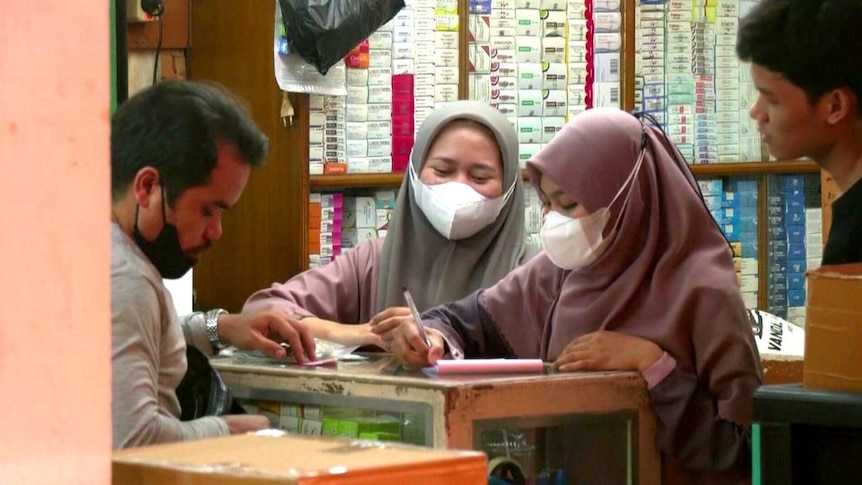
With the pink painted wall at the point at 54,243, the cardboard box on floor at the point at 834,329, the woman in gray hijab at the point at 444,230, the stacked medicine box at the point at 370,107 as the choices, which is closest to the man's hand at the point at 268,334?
the woman in gray hijab at the point at 444,230

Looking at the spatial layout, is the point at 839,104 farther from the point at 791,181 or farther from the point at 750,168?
the point at 791,181

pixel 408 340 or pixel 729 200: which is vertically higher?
pixel 729 200

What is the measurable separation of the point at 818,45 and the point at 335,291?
1576 millimetres

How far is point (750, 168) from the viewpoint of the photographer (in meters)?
5.29

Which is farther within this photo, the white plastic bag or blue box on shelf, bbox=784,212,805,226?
blue box on shelf, bbox=784,212,805,226

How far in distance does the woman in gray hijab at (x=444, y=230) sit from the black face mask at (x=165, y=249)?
49.3 inches

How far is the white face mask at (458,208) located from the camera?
3213 millimetres

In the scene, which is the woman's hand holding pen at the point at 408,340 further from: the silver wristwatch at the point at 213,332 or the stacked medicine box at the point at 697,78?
the stacked medicine box at the point at 697,78

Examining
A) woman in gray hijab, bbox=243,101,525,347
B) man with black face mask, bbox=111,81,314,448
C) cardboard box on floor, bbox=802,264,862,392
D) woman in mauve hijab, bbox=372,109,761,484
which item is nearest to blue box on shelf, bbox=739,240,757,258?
woman in gray hijab, bbox=243,101,525,347

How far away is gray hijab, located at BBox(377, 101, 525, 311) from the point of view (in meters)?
3.26

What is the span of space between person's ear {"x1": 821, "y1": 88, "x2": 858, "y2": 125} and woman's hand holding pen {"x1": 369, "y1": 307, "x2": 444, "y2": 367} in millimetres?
854

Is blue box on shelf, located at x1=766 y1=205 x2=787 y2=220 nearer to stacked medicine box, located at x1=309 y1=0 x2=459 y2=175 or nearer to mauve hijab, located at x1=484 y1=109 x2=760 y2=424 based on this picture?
stacked medicine box, located at x1=309 y1=0 x2=459 y2=175

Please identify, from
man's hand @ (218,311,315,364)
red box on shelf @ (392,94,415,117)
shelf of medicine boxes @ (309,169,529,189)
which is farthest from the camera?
red box on shelf @ (392,94,415,117)

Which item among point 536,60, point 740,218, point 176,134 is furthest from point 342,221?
point 176,134
